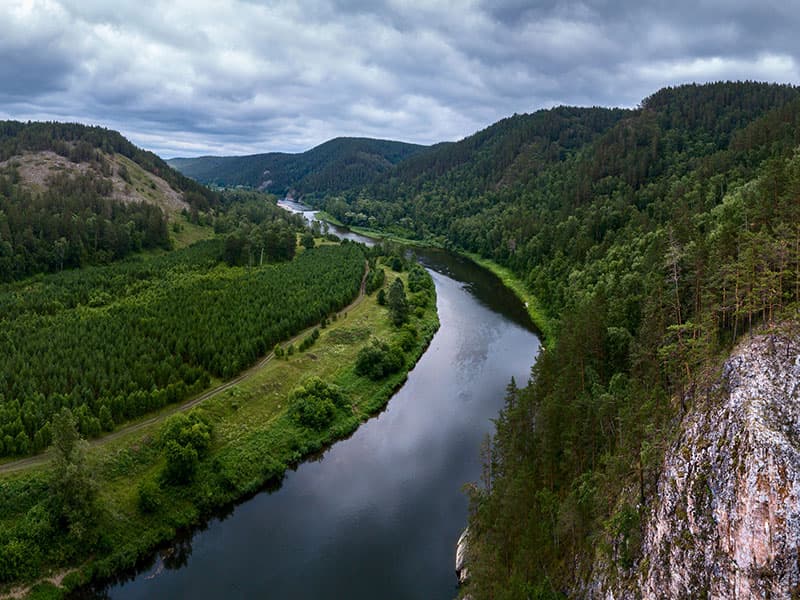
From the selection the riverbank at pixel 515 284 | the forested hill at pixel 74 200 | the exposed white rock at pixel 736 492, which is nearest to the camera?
the exposed white rock at pixel 736 492

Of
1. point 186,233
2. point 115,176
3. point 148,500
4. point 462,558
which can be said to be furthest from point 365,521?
point 115,176

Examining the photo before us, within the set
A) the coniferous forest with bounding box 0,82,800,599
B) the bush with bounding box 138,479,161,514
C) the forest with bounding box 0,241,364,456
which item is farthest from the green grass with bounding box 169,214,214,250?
the bush with bounding box 138,479,161,514

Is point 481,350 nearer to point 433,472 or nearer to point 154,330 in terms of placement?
point 433,472

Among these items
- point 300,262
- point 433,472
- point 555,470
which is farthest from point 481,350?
point 300,262

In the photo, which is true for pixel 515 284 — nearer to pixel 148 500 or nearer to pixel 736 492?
pixel 148 500

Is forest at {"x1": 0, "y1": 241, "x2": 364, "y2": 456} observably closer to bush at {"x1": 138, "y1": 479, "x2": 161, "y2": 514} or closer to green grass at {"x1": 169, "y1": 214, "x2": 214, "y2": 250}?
bush at {"x1": 138, "y1": 479, "x2": 161, "y2": 514}

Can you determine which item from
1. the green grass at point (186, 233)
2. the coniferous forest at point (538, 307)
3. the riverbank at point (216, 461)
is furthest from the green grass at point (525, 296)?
the green grass at point (186, 233)

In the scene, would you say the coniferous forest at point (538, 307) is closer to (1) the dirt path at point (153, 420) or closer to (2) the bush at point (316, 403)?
(2) the bush at point (316, 403)
